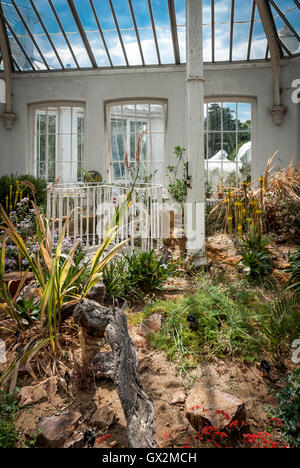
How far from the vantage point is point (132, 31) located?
700cm

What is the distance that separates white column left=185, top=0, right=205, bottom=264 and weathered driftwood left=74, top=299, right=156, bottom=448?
2213 millimetres

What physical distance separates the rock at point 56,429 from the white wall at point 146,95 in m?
6.05

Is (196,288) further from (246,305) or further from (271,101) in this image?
(271,101)

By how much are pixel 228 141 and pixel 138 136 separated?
6.32 ft

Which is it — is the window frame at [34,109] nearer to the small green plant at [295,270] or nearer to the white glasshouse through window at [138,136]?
the white glasshouse through window at [138,136]

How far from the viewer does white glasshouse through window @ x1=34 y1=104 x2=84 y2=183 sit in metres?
8.16

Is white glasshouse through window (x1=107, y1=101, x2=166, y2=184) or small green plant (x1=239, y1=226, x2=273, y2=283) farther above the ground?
white glasshouse through window (x1=107, y1=101, x2=166, y2=184)

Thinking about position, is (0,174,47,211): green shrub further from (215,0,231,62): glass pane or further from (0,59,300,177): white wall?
(215,0,231,62): glass pane

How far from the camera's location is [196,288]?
3.72m

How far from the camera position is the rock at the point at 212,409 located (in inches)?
71.3

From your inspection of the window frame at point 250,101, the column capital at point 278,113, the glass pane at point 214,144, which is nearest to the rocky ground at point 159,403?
the window frame at point 250,101

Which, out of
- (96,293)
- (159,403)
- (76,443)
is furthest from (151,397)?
(96,293)
